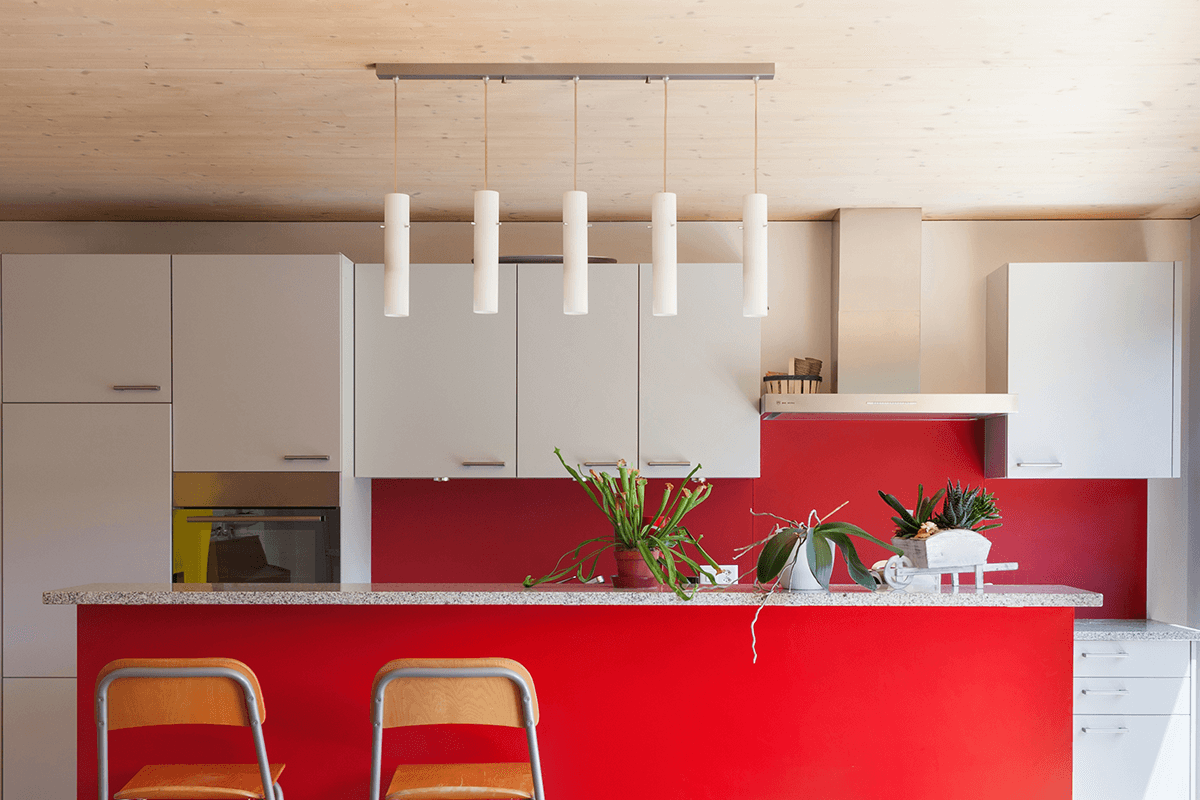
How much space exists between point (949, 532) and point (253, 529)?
8.23ft

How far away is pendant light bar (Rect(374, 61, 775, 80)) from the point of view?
233 centimetres

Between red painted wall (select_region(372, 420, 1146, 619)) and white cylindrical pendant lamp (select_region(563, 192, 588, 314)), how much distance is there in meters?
1.84

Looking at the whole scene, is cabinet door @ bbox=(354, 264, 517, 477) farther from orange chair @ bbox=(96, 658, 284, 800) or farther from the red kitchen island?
orange chair @ bbox=(96, 658, 284, 800)

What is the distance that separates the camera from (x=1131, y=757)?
344 centimetres

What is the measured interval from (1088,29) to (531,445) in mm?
2336

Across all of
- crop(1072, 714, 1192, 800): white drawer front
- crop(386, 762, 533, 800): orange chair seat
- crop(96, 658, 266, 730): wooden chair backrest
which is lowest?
crop(1072, 714, 1192, 800): white drawer front

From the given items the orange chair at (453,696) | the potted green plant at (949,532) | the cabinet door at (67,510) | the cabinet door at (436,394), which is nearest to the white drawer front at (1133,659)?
the potted green plant at (949,532)

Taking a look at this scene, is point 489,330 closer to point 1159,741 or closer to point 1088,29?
point 1088,29

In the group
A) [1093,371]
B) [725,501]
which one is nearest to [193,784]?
[725,501]

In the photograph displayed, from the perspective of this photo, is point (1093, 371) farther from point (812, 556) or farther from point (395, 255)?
point (395, 255)

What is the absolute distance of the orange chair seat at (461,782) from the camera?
1974 millimetres

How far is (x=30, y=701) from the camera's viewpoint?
135 inches

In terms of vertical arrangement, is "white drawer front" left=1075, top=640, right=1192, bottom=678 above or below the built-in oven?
below

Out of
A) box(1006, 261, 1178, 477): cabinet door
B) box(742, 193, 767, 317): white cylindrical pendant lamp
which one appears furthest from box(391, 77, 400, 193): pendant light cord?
box(1006, 261, 1178, 477): cabinet door
